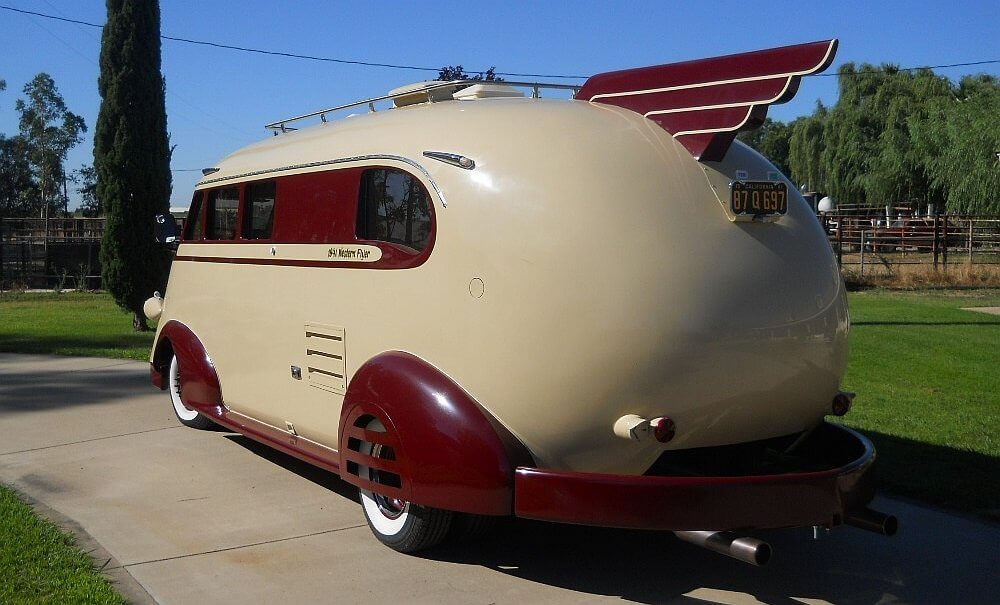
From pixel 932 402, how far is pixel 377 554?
6447mm

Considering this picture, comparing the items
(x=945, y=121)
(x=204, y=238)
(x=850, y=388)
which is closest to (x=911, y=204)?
(x=945, y=121)

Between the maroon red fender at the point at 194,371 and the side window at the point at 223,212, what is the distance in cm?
84

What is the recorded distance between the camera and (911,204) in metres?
46.2

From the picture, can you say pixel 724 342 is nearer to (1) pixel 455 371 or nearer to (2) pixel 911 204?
(1) pixel 455 371

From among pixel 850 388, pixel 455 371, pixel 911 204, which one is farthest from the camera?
pixel 911 204

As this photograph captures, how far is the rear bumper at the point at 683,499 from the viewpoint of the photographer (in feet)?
14.9

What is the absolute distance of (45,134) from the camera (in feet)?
217

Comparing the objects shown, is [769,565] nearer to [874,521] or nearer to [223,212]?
[874,521]

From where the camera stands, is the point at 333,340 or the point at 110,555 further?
the point at 333,340

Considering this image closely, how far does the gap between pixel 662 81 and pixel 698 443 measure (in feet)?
6.08

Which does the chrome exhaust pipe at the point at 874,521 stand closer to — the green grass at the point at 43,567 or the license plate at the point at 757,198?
the license plate at the point at 757,198

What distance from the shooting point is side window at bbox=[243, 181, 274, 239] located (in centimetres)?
691

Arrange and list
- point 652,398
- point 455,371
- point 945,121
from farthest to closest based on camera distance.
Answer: point 945,121
point 455,371
point 652,398

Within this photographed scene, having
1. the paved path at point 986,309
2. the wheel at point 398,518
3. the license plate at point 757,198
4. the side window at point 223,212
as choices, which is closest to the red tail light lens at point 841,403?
the license plate at point 757,198
